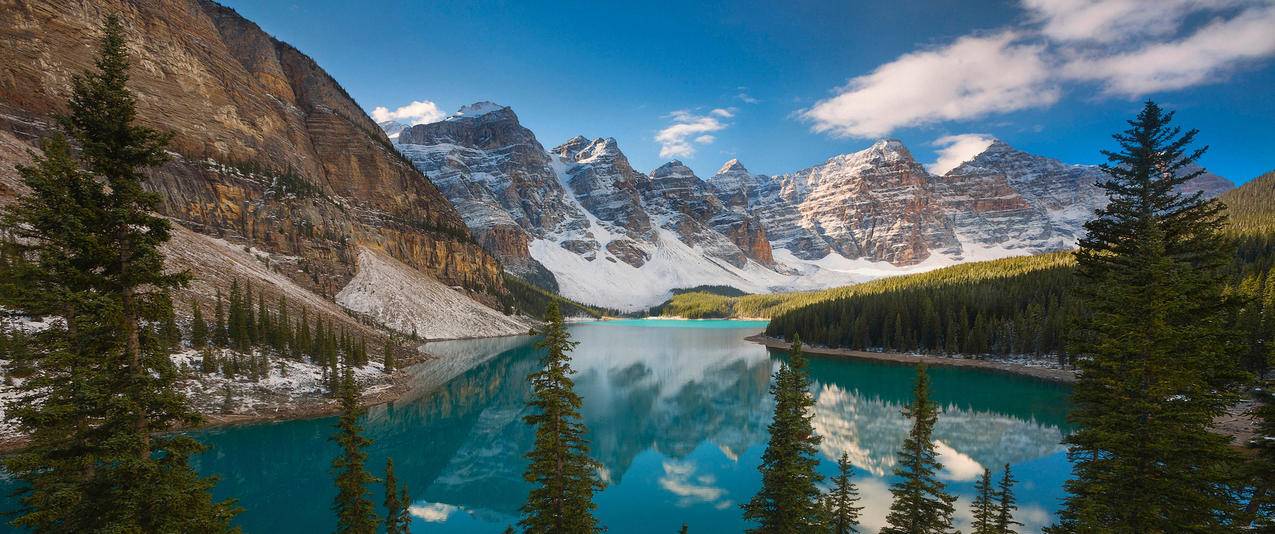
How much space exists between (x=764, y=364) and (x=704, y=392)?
2457 centimetres

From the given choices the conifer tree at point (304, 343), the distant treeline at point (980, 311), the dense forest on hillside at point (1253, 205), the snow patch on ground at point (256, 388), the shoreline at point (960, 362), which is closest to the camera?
the snow patch on ground at point (256, 388)

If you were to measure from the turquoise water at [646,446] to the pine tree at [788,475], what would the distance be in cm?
940

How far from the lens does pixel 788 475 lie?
15.0 meters

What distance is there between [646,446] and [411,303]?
247ft

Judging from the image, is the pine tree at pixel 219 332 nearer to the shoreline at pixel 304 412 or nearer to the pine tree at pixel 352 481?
the shoreline at pixel 304 412

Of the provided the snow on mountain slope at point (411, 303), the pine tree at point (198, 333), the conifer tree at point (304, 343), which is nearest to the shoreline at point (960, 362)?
the conifer tree at point (304, 343)

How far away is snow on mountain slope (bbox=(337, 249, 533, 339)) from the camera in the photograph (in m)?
91.4

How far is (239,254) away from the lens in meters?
75.5

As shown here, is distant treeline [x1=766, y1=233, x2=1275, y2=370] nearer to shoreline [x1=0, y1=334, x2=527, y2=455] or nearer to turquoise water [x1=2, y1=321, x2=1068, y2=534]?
turquoise water [x1=2, y1=321, x2=1068, y2=534]

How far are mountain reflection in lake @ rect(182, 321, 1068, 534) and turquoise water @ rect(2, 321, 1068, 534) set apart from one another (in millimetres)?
128

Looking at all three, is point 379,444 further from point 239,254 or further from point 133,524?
point 239,254

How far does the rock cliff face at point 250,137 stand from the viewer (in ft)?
226

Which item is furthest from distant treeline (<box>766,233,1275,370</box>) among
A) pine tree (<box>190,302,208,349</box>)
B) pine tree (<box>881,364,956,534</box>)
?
pine tree (<box>190,302,208,349</box>)

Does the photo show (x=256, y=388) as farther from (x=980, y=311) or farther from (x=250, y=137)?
(x=980, y=311)
